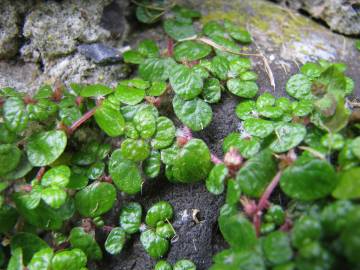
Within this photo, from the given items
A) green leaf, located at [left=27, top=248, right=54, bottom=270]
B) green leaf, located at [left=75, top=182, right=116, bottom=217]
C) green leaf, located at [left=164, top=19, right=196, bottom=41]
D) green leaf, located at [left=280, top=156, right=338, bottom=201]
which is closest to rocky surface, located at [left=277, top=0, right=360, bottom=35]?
green leaf, located at [left=164, top=19, right=196, bottom=41]

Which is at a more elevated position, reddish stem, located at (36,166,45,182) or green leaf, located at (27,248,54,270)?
reddish stem, located at (36,166,45,182)

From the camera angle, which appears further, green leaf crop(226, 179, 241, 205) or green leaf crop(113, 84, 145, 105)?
green leaf crop(113, 84, 145, 105)

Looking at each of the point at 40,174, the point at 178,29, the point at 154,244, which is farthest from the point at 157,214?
the point at 178,29

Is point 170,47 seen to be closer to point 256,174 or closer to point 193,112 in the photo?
point 193,112

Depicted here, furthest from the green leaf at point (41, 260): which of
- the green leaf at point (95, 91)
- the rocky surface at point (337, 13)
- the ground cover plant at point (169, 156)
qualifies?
the rocky surface at point (337, 13)

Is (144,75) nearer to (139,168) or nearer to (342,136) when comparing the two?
(139,168)

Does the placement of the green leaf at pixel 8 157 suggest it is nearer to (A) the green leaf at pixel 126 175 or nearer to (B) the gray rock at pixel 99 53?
(A) the green leaf at pixel 126 175

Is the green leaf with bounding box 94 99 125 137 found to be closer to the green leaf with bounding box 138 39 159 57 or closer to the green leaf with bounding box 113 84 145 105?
the green leaf with bounding box 113 84 145 105
